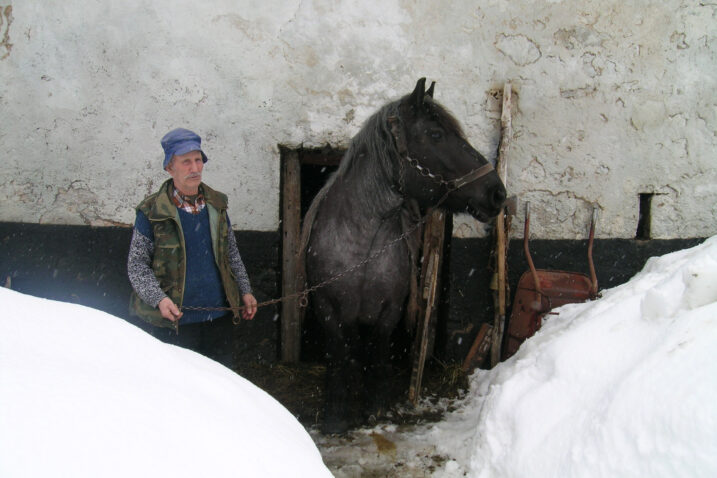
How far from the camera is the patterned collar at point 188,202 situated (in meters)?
2.45

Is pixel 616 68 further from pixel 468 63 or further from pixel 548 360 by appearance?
pixel 548 360

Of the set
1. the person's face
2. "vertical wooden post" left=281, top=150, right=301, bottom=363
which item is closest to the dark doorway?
"vertical wooden post" left=281, top=150, right=301, bottom=363

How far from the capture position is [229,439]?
95cm

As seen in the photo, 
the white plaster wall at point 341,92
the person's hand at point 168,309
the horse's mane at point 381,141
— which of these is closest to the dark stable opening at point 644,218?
the white plaster wall at point 341,92

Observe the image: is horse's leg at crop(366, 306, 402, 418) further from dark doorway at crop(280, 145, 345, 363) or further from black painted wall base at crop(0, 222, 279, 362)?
black painted wall base at crop(0, 222, 279, 362)

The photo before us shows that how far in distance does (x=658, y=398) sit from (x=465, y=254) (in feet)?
8.70

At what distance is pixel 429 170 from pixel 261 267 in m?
1.72

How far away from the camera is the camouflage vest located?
238cm

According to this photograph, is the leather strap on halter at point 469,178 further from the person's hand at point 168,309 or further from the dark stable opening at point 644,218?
the dark stable opening at point 644,218

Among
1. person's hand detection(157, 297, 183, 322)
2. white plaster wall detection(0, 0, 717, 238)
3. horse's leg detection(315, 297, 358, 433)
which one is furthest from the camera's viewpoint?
white plaster wall detection(0, 0, 717, 238)

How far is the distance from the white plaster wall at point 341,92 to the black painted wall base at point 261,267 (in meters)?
0.14

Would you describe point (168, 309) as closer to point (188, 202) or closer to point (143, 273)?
point (143, 273)

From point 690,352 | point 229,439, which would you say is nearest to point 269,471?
point 229,439

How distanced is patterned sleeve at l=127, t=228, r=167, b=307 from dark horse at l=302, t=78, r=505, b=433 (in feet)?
3.13
